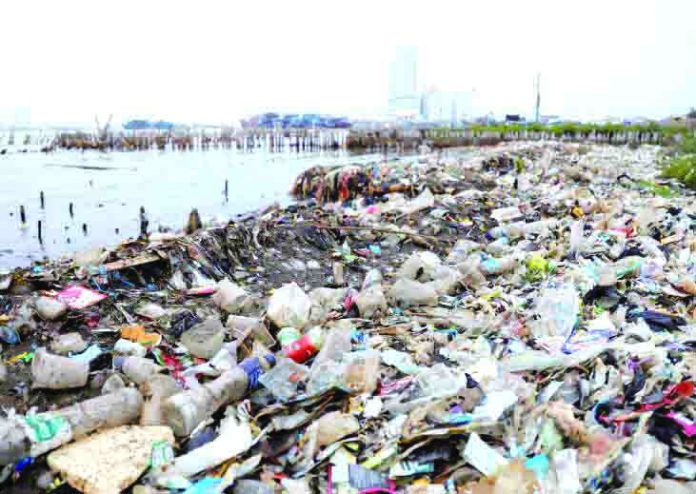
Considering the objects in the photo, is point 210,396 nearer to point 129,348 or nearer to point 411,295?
point 129,348

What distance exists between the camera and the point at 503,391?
265 centimetres

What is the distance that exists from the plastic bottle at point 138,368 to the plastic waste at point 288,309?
85 cm

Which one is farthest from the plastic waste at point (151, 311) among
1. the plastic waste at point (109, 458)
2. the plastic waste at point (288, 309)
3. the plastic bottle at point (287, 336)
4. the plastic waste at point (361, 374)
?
the plastic waste at point (361, 374)

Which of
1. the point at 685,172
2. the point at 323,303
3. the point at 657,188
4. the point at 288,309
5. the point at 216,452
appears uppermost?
the point at 685,172

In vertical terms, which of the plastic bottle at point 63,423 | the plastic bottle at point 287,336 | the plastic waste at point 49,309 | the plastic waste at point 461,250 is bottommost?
the plastic bottle at point 63,423

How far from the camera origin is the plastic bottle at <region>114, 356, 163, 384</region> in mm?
3014

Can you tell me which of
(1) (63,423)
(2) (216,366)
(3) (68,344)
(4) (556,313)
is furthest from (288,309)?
(4) (556,313)

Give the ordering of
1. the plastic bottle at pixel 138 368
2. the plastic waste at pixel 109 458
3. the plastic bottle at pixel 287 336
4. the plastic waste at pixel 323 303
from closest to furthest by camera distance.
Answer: the plastic waste at pixel 109 458 < the plastic bottle at pixel 138 368 < the plastic bottle at pixel 287 336 < the plastic waste at pixel 323 303

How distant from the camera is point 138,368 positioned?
9.98 ft

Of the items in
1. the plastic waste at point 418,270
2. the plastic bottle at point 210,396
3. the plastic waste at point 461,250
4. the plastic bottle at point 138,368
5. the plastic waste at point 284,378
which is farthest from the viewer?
the plastic waste at point 461,250

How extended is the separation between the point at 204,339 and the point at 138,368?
454 mm

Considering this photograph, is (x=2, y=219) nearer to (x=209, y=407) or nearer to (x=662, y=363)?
(x=209, y=407)

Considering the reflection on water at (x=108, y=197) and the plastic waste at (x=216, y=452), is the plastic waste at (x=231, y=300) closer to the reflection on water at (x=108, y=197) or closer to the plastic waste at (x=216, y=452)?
the plastic waste at (x=216, y=452)

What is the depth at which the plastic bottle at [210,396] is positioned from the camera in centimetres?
260
